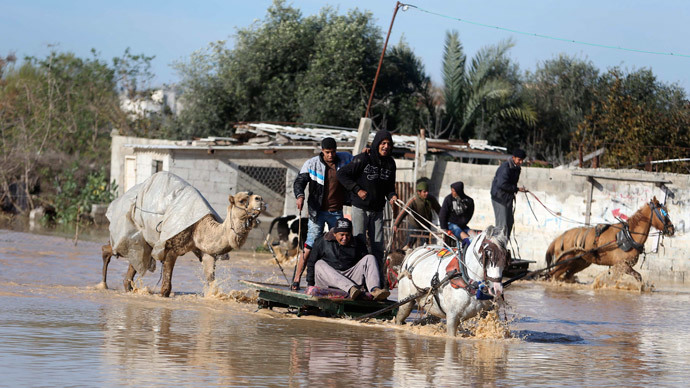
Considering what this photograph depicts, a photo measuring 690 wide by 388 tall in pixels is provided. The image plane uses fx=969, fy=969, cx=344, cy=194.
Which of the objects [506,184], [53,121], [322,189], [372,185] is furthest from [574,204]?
[53,121]

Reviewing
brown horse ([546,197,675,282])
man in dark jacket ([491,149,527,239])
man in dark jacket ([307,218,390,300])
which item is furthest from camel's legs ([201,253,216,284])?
brown horse ([546,197,675,282])

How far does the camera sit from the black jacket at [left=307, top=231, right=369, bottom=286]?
37.4 feet

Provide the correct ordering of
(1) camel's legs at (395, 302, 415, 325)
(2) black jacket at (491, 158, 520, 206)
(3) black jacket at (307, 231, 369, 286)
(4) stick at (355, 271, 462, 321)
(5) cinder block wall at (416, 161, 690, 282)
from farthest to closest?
1. (5) cinder block wall at (416, 161, 690, 282)
2. (2) black jacket at (491, 158, 520, 206)
3. (3) black jacket at (307, 231, 369, 286)
4. (1) camel's legs at (395, 302, 415, 325)
5. (4) stick at (355, 271, 462, 321)

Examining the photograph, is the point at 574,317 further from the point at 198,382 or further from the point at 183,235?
the point at 198,382

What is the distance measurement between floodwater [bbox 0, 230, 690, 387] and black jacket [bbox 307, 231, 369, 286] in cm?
66

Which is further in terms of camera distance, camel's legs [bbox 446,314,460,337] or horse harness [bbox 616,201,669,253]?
horse harness [bbox 616,201,669,253]

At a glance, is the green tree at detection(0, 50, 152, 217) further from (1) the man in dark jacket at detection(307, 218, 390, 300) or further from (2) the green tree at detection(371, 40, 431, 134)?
(1) the man in dark jacket at detection(307, 218, 390, 300)

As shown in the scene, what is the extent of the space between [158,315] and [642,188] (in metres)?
11.8

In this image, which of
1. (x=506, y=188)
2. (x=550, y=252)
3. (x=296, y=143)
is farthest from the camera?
(x=296, y=143)

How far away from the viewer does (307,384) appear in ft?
24.4

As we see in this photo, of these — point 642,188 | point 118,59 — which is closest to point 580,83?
point 642,188

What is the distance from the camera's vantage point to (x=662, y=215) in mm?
17375

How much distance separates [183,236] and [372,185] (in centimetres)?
311

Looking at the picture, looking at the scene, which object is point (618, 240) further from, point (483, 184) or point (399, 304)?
point (399, 304)
